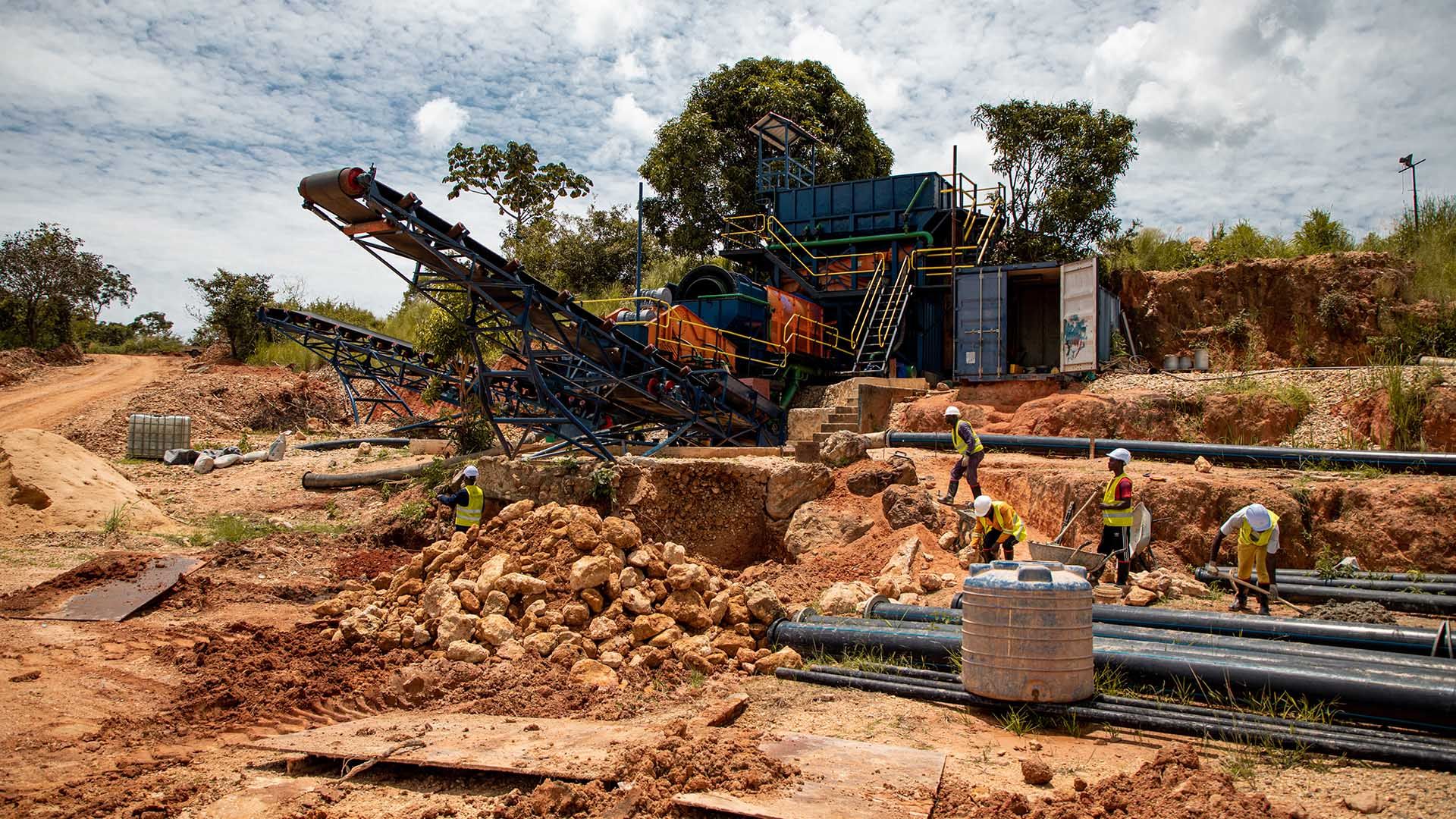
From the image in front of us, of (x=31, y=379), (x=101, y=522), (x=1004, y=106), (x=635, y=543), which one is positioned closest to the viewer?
(x=635, y=543)

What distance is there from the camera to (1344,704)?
5.20m

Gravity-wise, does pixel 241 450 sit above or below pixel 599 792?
above

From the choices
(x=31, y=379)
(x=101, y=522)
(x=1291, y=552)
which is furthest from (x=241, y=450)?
(x=1291, y=552)

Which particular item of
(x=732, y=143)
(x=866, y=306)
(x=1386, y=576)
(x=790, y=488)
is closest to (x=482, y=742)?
(x=790, y=488)

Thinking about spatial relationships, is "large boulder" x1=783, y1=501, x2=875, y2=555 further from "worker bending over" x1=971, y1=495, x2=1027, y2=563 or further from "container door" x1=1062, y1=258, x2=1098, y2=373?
"container door" x1=1062, y1=258, x2=1098, y2=373

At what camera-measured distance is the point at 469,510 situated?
11242mm

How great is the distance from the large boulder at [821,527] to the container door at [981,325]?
7.37m

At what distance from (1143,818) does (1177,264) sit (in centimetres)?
1752

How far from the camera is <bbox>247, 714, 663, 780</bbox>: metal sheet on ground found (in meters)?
5.14

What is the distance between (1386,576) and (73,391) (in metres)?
29.6

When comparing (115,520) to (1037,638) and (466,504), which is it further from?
(1037,638)

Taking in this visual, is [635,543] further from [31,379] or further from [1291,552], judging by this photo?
[31,379]

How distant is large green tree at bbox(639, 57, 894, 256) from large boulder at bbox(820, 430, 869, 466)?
1393 cm

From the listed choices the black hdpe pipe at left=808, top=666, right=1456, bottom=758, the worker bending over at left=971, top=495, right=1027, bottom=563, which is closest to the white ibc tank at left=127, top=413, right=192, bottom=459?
the worker bending over at left=971, top=495, right=1027, bottom=563
